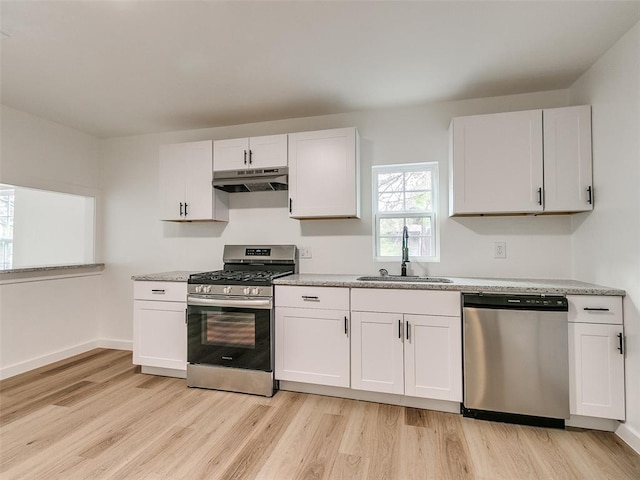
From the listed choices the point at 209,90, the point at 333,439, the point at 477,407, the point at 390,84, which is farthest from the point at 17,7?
the point at 477,407

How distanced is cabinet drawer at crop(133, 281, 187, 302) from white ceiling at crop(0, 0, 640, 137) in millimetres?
1646

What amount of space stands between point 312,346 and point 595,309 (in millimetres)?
1923

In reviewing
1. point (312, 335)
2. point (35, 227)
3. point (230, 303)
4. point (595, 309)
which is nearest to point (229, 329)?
point (230, 303)

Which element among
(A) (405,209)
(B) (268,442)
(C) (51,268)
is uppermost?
(A) (405,209)

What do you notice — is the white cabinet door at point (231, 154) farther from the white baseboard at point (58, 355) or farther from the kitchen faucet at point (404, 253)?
the white baseboard at point (58, 355)

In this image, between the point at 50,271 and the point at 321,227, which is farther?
the point at 50,271

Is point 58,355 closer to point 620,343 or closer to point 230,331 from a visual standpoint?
point 230,331

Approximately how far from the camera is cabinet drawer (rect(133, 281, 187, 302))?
2887 millimetres

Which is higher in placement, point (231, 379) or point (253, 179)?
point (253, 179)

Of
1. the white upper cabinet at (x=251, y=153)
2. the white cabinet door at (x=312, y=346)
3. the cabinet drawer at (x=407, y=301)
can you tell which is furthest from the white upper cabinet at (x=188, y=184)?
the cabinet drawer at (x=407, y=301)

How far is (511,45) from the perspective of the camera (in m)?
2.06

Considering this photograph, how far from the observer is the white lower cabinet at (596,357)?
201cm

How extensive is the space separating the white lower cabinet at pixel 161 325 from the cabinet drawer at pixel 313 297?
0.93m

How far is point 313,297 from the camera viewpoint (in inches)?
101
